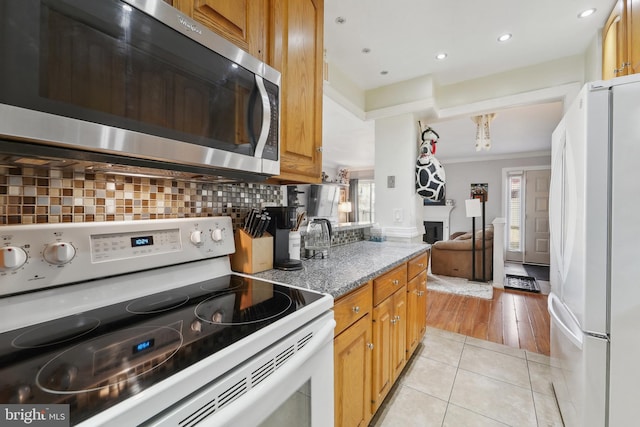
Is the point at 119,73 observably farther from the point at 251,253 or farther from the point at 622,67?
the point at 622,67

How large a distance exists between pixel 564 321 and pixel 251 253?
1.62 meters

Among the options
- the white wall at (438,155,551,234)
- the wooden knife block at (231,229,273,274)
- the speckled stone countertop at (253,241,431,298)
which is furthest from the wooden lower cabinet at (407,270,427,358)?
the white wall at (438,155,551,234)

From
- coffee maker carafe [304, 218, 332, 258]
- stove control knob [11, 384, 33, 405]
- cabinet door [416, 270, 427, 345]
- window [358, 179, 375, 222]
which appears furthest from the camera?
window [358, 179, 375, 222]

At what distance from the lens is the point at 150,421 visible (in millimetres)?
436

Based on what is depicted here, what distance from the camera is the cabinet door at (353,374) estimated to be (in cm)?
108

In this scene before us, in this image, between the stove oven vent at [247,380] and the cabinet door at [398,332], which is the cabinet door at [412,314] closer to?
the cabinet door at [398,332]

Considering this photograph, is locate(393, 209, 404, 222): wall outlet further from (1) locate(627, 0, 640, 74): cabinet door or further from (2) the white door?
(2) the white door

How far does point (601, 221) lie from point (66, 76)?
176 cm

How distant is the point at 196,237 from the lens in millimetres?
1060

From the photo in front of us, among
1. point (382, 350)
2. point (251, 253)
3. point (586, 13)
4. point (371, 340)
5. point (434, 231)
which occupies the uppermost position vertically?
point (586, 13)

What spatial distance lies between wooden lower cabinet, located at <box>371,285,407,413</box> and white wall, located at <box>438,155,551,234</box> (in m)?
5.91

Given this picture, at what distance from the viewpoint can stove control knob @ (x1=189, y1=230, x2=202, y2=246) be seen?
Answer: 106 cm

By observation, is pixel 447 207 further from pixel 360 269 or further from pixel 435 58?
pixel 360 269

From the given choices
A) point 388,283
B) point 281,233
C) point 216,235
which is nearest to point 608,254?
point 388,283
